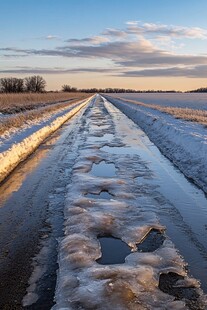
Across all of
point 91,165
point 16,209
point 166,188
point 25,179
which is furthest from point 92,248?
point 91,165

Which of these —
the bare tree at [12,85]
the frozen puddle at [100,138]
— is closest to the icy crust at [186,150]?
the frozen puddle at [100,138]

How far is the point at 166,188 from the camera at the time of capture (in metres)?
8.95

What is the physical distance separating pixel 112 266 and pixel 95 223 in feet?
5.38

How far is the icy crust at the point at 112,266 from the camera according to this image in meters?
3.99


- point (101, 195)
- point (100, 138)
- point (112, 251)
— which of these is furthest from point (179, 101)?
point (112, 251)

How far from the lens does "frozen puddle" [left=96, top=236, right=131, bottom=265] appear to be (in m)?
5.02

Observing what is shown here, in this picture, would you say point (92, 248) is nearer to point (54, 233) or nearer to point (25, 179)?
point (54, 233)

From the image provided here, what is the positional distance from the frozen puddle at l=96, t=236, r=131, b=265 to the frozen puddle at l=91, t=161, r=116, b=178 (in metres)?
4.33

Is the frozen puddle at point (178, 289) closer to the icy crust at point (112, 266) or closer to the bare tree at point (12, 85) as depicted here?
the icy crust at point (112, 266)

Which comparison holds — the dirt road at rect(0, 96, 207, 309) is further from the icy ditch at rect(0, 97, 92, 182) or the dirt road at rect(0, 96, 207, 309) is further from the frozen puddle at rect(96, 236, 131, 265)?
the icy ditch at rect(0, 97, 92, 182)

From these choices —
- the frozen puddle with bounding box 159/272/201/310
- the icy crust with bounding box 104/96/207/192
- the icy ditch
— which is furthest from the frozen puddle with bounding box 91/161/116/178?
the frozen puddle with bounding box 159/272/201/310

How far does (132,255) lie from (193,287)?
1079 mm

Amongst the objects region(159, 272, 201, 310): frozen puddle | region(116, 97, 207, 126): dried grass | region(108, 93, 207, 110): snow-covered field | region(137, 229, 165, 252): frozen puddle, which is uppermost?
region(116, 97, 207, 126): dried grass

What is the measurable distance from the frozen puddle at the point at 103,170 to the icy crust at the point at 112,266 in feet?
3.25
